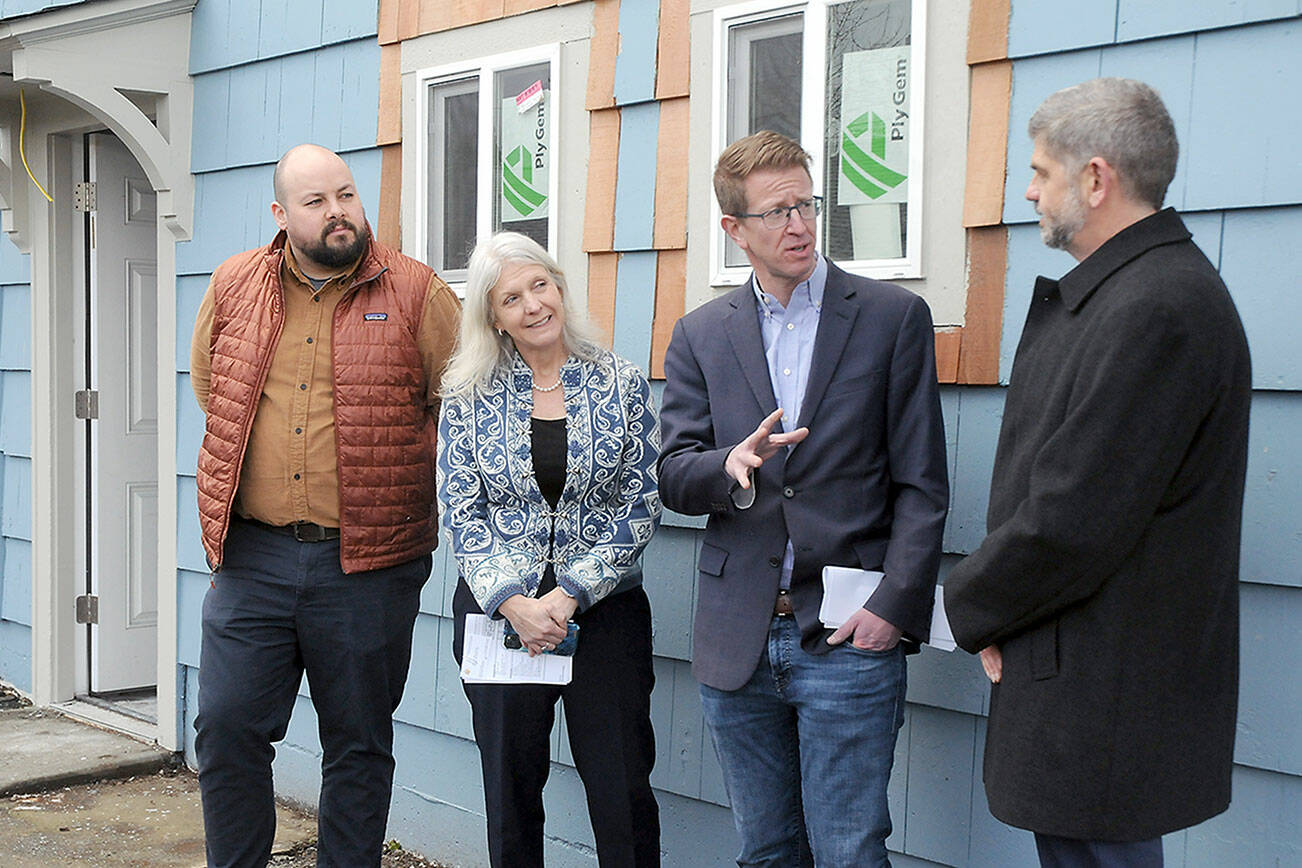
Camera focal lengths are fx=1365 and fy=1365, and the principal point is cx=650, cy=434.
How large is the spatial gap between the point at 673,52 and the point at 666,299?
0.59 metres

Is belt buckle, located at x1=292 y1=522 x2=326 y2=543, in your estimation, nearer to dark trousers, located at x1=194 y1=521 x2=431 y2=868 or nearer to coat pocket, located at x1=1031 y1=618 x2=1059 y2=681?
dark trousers, located at x1=194 y1=521 x2=431 y2=868

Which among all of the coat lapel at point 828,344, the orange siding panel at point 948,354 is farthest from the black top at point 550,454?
the orange siding panel at point 948,354

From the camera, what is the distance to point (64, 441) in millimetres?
5309

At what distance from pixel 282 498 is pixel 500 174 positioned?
1.17 m

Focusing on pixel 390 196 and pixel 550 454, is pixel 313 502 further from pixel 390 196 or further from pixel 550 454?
pixel 390 196

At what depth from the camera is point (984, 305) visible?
268cm

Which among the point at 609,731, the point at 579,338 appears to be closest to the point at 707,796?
the point at 609,731

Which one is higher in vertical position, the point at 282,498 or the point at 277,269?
the point at 277,269

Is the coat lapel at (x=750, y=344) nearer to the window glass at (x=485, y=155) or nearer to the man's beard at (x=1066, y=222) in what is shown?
the man's beard at (x=1066, y=222)

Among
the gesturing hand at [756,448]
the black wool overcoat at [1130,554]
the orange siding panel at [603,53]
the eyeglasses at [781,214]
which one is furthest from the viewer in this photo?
the orange siding panel at [603,53]

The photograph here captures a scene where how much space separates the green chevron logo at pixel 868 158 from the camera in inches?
112

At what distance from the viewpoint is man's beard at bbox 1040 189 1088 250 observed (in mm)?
1980

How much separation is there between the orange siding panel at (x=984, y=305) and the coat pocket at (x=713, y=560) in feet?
1.95

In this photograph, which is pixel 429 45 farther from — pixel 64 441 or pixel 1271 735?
pixel 1271 735
